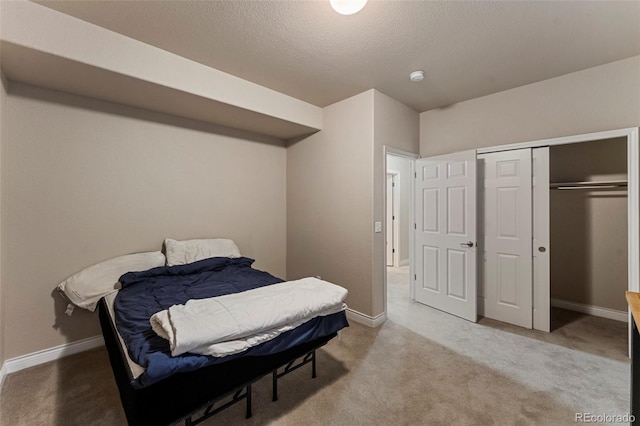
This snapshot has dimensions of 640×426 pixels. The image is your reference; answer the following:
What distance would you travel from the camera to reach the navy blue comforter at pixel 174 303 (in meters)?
1.20

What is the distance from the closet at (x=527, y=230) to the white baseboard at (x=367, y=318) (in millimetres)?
892

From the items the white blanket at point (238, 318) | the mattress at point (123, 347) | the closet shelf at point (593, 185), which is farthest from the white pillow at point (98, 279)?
the closet shelf at point (593, 185)

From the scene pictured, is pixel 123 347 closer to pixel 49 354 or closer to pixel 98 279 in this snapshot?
pixel 98 279

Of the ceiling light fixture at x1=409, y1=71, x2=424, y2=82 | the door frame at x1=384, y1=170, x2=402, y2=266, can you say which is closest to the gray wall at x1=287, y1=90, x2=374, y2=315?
the ceiling light fixture at x1=409, y1=71, x2=424, y2=82

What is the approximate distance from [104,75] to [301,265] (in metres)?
2.89

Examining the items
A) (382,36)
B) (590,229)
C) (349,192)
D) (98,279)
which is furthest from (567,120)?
(98,279)

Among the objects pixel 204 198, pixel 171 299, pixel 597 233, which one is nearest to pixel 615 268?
pixel 597 233

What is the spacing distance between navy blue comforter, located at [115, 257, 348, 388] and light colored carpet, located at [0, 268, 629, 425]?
19 centimetres

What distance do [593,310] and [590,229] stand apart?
3.25 feet

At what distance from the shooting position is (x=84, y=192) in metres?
2.47

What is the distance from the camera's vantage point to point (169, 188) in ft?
9.71

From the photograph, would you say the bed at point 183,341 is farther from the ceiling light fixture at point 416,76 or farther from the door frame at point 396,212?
the door frame at point 396,212

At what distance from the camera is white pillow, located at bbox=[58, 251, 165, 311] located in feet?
7.26

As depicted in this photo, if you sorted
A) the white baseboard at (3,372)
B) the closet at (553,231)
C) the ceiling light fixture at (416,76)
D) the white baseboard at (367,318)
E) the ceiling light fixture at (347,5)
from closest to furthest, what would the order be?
the ceiling light fixture at (347,5) → the white baseboard at (3,372) → the ceiling light fixture at (416,76) → the closet at (553,231) → the white baseboard at (367,318)
